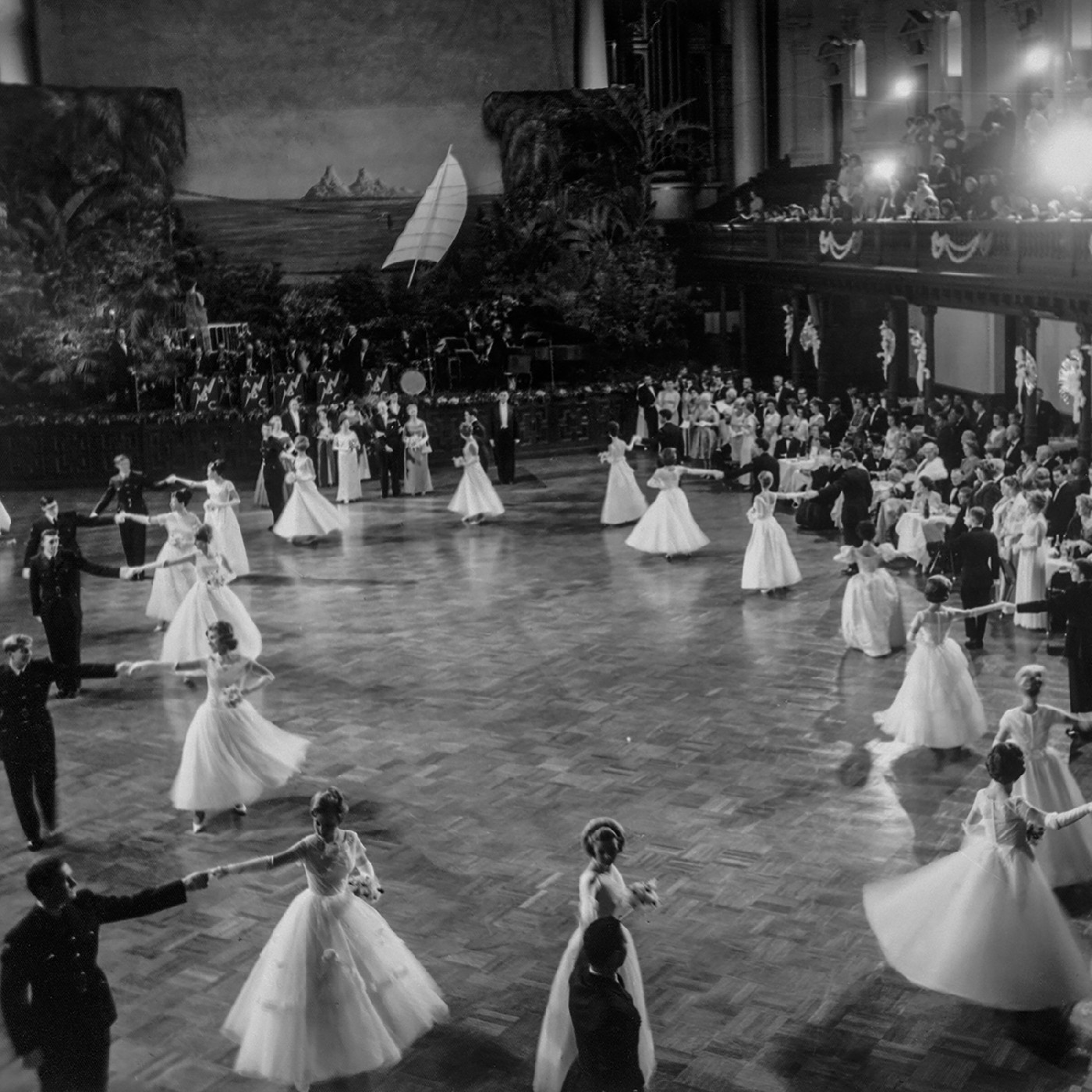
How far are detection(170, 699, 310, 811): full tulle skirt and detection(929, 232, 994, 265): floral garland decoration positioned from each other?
1259 centimetres

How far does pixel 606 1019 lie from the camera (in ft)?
15.9

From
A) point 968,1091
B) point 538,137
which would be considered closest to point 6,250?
point 538,137

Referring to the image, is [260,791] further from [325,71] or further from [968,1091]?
[325,71]

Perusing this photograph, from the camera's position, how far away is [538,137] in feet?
107

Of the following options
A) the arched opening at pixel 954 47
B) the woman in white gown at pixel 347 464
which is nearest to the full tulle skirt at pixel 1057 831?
the woman in white gown at pixel 347 464

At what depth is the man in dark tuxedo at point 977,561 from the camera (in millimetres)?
11609

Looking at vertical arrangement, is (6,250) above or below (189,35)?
below

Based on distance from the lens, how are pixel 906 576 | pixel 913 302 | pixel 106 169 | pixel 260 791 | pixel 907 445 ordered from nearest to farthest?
pixel 260 791
pixel 906 576
pixel 907 445
pixel 913 302
pixel 106 169

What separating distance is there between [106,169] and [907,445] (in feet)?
61.2

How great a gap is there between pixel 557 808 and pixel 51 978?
14.5ft

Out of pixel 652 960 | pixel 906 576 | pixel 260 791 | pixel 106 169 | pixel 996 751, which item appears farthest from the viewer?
pixel 106 169

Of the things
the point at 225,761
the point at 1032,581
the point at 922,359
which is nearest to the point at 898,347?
the point at 922,359

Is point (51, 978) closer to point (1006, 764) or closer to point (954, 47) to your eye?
point (1006, 764)

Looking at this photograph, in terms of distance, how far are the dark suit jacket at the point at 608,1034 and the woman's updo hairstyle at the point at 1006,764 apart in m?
2.28
